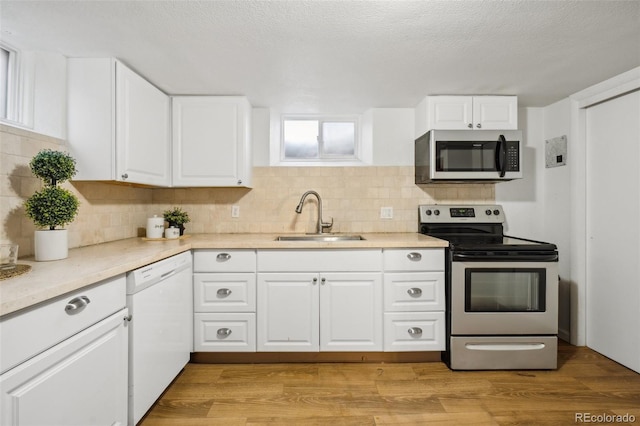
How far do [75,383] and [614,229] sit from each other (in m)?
3.32

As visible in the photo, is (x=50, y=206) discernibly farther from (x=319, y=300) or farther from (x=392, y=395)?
(x=392, y=395)

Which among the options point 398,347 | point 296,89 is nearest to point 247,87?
point 296,89

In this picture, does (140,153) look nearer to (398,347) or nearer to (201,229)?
(201,229)

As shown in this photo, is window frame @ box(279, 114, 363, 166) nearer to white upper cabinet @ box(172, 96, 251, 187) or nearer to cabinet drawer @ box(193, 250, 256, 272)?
white upper cabinet @ box(172, 96, 251, 187)

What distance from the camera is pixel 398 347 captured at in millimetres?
2285

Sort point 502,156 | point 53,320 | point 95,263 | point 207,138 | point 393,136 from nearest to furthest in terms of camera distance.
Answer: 1. point 53,320
2. point 95,263
3. point 502,156
4. point 207,138
5. point 393,136

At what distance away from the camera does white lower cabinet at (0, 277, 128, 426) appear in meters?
0.94

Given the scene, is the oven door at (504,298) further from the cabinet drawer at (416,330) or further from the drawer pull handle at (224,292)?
the drawer pull handle at (224,292)

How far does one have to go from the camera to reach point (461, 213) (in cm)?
284

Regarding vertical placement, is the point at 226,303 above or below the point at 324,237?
below

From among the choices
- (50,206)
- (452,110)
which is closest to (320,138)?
(452,110)

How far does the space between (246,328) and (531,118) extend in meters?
3.09

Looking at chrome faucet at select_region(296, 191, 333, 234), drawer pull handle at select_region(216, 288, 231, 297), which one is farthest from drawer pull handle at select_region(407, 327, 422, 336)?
drawer pull handle at select_region(216, 288, 231, 297)

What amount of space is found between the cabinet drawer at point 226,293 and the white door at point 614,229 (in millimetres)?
2646
